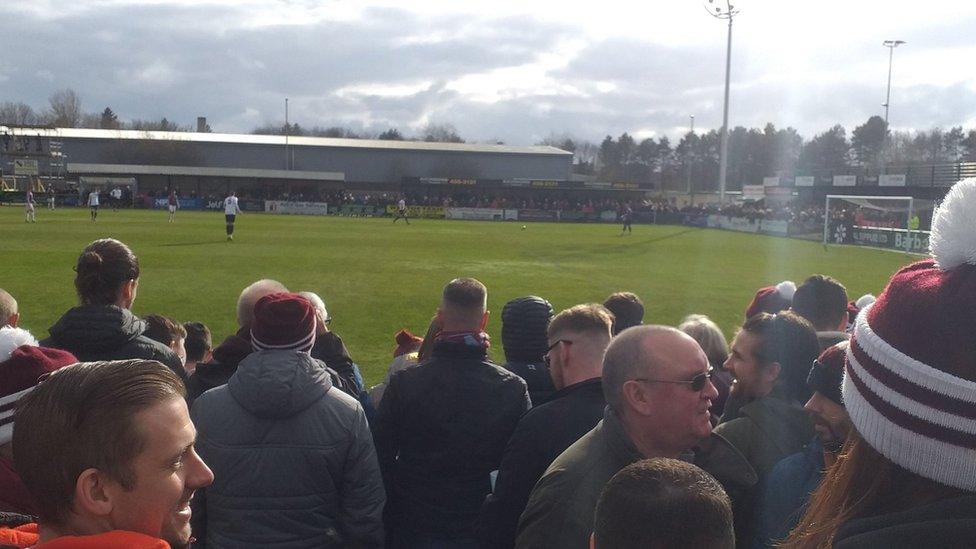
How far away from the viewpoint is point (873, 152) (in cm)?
11931

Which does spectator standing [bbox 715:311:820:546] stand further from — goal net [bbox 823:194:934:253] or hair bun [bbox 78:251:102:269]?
goal net [bbox 823:194:934:253]

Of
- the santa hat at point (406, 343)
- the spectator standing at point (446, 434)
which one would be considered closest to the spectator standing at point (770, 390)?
the spectator standing at point (446, 434)

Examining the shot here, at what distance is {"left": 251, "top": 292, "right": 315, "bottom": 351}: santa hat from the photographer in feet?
12.7

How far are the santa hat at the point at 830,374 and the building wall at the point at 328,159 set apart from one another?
90.7 m

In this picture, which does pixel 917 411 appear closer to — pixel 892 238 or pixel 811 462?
pixel 811 462

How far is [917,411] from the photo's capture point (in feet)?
4.90

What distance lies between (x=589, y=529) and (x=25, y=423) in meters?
1.87

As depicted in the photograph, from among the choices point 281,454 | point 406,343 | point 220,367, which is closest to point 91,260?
point 220,367

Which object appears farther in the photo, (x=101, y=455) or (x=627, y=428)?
(x=627, y=428)

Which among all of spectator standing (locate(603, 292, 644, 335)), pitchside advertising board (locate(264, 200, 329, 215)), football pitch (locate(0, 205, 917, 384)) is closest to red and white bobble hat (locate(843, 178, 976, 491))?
spectator standing (locate(603, 292, 644, 335))

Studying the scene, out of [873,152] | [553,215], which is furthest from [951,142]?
[553,215]

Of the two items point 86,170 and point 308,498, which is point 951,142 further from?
point 308,498

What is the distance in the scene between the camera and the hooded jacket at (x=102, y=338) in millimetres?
4551

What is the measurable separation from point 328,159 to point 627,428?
94.7m
